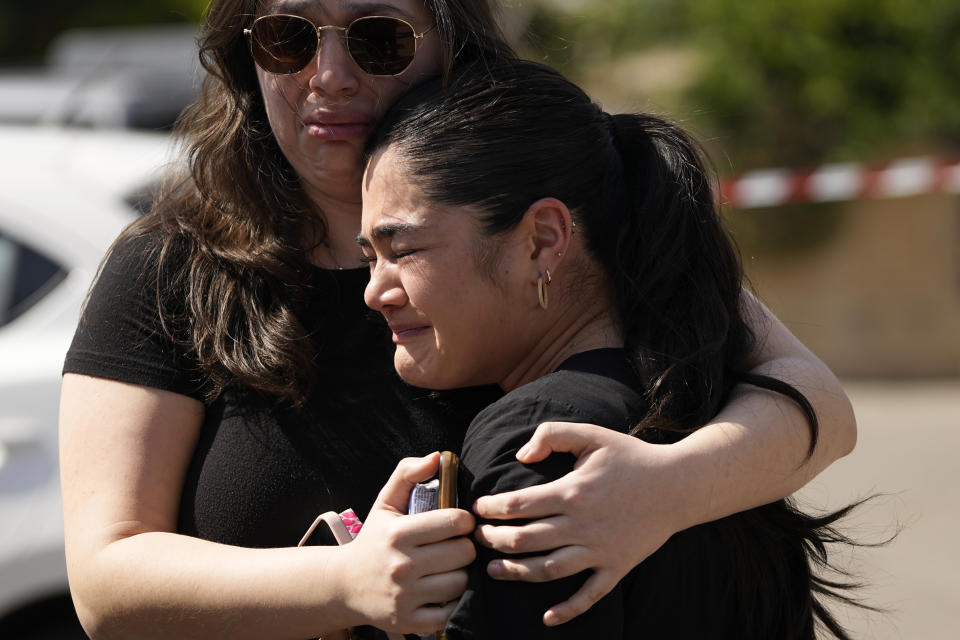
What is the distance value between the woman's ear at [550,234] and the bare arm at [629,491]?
301 millimetres

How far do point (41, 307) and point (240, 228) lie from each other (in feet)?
4.75

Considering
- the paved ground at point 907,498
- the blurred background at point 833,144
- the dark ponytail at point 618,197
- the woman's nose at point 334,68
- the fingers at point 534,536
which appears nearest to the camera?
the fingers at point 534,536

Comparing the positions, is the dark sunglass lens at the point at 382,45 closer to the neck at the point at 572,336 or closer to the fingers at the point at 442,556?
the neck at the point at 572,336

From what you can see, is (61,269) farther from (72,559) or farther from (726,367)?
(726,367)

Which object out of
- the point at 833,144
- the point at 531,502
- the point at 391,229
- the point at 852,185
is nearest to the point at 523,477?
the point at 531,502

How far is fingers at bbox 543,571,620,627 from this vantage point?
1.50m

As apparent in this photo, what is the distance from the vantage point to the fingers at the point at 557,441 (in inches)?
59.4

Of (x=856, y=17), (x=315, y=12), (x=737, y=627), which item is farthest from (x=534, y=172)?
(x=856, y=17)

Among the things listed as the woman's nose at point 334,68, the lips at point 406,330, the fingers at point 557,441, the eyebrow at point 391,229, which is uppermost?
the woman's nose at point 334,68

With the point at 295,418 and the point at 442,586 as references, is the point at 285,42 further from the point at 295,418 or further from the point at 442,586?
the point at 442,586

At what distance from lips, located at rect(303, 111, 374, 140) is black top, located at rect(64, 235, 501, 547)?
0.97 feet

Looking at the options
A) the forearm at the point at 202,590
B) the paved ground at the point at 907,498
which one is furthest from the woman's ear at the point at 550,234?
the paved ground at the point at 907,498

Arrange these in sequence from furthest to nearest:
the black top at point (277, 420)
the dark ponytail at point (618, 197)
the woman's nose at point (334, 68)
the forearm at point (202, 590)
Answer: the woman's nose at point (334, 68)
the black top at point (277, 420)
the dark ponytail at point (618, 197)
the forearm at point (202, 590)

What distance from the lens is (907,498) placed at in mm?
6238
